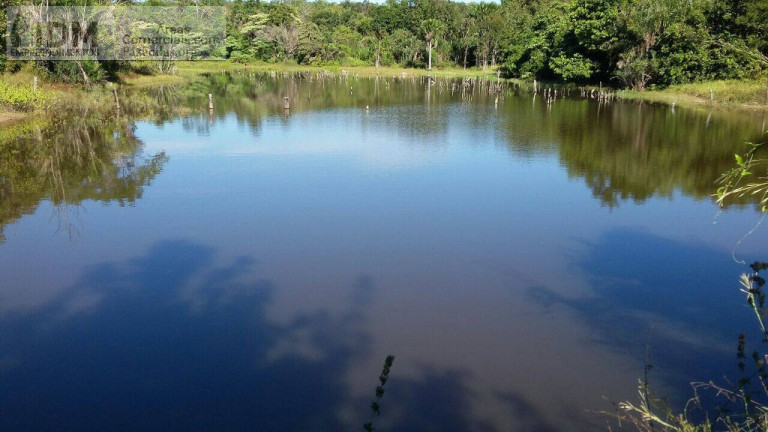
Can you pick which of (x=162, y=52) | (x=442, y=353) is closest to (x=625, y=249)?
(x=442, y=353)

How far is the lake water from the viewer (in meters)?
6.07

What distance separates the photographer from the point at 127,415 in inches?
227

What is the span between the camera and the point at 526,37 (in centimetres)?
4881

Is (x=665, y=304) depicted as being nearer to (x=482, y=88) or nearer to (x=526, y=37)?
(x=482, y=88)

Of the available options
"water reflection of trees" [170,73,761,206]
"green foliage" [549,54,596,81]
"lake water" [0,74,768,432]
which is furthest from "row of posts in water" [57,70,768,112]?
"lake water" [0,74,768,432]

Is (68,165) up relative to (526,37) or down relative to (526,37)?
down

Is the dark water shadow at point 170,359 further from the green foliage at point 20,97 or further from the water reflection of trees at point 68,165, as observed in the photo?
the green foliage at point 20,97

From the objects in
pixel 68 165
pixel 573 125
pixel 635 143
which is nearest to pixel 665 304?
pixel 635 143

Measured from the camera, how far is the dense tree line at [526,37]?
102 feet

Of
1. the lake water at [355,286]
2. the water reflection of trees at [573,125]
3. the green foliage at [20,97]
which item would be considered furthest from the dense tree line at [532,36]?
the green foliage at [20,97]

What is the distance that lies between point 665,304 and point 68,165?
1483cm

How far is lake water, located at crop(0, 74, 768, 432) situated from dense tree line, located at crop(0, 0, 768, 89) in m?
4.33

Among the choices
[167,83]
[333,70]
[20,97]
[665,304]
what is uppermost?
[333,70]

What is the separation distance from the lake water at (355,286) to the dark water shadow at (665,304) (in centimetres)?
3
